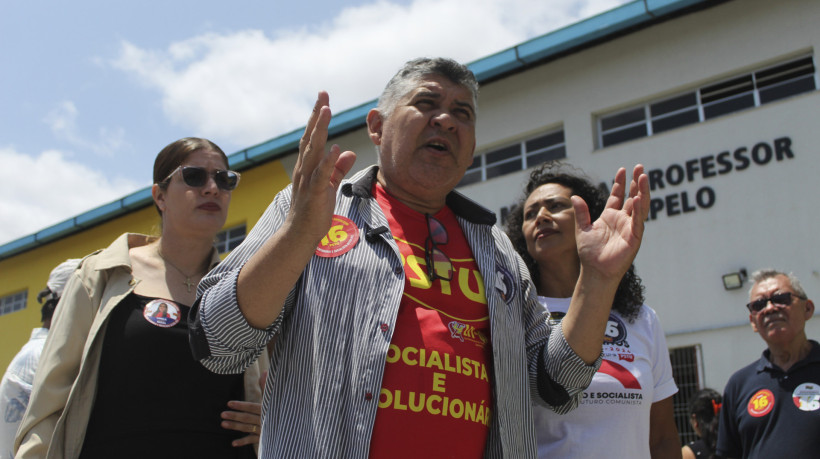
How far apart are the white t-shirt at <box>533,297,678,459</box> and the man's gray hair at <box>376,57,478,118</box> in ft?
3.87

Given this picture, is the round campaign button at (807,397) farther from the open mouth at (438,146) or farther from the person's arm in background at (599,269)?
the open mouth at (438,146)

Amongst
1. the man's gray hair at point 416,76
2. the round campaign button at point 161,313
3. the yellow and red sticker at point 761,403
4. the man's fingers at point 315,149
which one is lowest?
the yellow and red sticker at point 761,403

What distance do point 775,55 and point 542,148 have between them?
3.85 meters

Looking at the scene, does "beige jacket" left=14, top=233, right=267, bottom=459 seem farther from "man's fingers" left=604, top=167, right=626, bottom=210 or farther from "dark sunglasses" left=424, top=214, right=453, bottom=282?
"man's fingers" left=604, top=167, right=626, bottom=210

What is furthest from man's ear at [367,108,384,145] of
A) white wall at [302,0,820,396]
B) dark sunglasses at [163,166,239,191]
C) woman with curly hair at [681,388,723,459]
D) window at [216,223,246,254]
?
window at [216,223,246,254]

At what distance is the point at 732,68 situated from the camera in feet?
33.0

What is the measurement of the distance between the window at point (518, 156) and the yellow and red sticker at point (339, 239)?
996 centimetres

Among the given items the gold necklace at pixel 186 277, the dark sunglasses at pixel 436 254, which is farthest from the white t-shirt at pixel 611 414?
the gold necklace at pixel 186 277

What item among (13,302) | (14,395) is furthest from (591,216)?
(13,302)

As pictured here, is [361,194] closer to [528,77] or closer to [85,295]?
[85,295]

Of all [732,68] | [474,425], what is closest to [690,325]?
[732,68]

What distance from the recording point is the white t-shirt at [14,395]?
302 cm

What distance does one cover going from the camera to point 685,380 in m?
9.60

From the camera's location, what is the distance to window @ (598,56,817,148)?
959 centimetres
